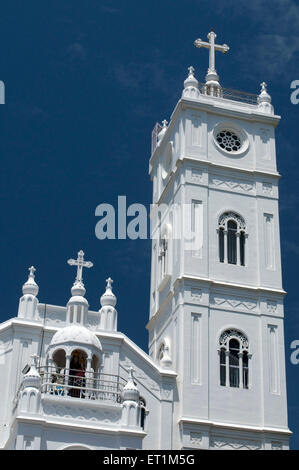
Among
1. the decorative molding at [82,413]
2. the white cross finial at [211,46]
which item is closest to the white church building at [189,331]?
the decorative molding at [82,413]

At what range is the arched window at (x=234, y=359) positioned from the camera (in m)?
46.0

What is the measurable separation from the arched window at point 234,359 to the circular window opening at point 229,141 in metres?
11.0

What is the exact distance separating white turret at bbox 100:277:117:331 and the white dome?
3.40 m

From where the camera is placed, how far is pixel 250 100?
54750 mm

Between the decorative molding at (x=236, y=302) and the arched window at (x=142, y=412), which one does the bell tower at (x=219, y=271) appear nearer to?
the decorative molding at (x=236, y=302)

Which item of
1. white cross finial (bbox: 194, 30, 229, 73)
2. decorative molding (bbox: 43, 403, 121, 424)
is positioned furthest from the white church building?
white cross finial (bbox: 194, 30, 229, 73)

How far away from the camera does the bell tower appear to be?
44844mm

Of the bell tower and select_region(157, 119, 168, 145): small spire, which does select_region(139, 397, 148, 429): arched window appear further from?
select_region(157, 119, 168, 145): small spire

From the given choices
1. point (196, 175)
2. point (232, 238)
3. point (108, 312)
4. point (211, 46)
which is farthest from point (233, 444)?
point (211, 46)

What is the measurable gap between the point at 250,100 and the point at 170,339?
15724 mm

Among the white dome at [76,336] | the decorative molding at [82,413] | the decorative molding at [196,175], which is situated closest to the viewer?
the decorative molding at [82,413]

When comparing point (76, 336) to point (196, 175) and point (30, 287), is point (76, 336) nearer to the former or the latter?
point (30, 287)

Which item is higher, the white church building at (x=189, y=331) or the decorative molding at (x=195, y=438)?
the white church building at (x=189, y=331)
